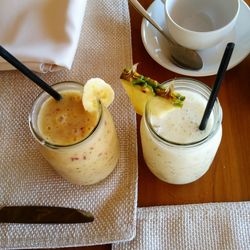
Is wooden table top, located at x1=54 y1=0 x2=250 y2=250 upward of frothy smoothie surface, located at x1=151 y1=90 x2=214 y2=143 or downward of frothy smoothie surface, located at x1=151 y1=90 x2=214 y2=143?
downward

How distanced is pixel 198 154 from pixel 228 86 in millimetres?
213

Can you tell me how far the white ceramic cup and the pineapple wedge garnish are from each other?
184 mm

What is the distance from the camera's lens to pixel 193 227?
2.14 feet

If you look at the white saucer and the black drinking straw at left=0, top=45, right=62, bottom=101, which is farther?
the white saucer

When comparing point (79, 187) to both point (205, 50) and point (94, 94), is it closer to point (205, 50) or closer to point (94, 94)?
point (94, 94)

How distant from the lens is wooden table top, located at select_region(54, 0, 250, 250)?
A: 0.69 meters

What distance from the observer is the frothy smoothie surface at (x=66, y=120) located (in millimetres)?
612

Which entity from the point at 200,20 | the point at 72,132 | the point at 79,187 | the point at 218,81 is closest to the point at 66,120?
the point at 72,132

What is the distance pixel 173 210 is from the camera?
26.3 inches

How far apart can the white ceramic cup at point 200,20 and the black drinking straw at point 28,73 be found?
0.87 feet

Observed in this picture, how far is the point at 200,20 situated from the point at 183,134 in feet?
1.05

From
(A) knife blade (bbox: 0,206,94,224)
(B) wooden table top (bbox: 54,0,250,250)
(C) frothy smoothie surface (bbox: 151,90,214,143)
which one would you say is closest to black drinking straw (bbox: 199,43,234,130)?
(C) frothy smoothie surface (bbox: 151,90,214,143)

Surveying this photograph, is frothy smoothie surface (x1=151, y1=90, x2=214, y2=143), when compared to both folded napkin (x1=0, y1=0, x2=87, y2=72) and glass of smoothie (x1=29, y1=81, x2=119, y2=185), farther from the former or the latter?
folded napkin (x1=0, y1=0, x2=87, y2=72)

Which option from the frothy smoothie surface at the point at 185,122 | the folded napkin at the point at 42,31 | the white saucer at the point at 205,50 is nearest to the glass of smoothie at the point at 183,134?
the frothy smoothie surface at the point at 185,122
